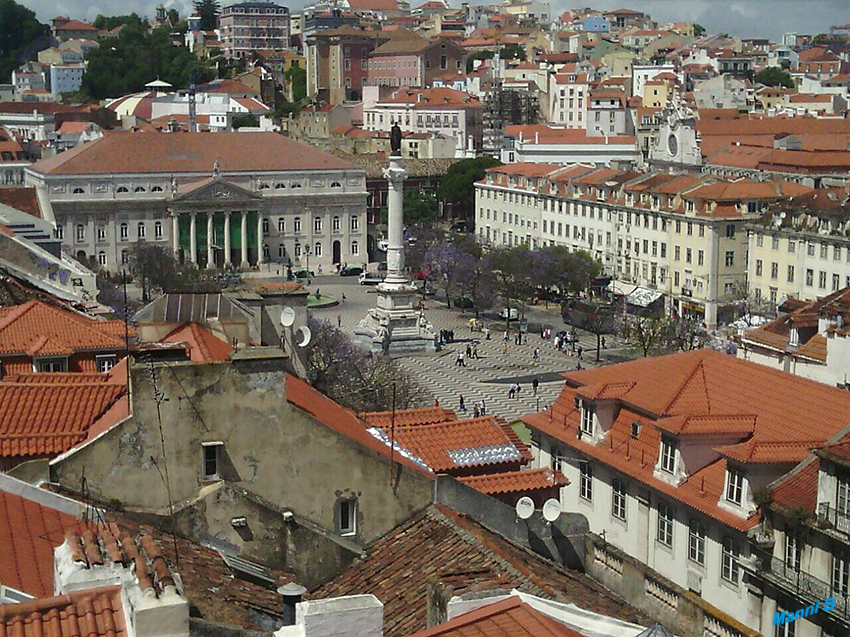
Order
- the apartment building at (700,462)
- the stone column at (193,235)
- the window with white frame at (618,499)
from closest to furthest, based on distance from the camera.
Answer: the apartment building at (700,462)
the window with white frame at (618,499)
the stone column at (193,235)

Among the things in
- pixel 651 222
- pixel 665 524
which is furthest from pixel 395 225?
pixel 665 524

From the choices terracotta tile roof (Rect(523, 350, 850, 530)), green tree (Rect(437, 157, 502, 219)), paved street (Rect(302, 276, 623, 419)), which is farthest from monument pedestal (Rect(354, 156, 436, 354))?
green tree (Rect(437, 157, 502, 219))

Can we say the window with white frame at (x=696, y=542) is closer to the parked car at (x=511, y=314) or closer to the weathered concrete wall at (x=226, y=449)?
the weathered concrete wall at (x=226, y=449)

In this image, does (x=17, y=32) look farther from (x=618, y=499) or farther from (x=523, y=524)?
(x=523, y=524)

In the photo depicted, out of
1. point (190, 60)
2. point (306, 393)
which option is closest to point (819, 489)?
point (306, 393)

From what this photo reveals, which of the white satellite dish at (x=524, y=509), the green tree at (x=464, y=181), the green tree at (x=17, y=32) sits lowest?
the green tree at (x=464, y=181)

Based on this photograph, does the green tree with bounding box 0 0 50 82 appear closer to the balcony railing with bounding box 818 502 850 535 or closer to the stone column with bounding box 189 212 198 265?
the stone column with bounding box 189 212 198 265

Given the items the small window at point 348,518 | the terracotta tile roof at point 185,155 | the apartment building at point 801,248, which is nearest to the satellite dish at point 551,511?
the small window at point 348,518
